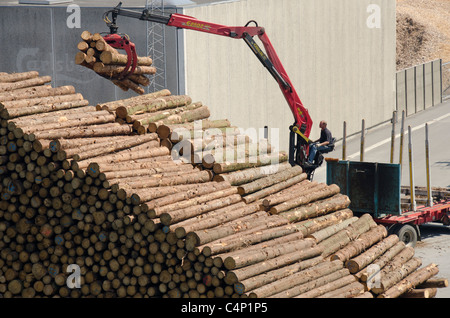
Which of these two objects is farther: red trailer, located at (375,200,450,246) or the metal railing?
the metal railing

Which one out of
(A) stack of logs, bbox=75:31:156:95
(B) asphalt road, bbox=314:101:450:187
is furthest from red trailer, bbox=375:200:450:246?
(A) stack of logs, bbox=75:31:156:95

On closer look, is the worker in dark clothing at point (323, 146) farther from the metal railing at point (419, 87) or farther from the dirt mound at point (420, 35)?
the dirt mound at point (420, 35)

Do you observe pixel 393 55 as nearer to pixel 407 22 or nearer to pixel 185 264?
pixel 407 22

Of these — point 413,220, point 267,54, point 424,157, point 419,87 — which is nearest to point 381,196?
point 413,220

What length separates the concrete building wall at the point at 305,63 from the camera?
A: 29.3m

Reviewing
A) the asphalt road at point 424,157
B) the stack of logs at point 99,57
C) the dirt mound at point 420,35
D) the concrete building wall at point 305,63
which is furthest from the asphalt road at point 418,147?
the stack of logs at point 99,57

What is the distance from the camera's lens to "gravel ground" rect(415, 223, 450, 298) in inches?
818

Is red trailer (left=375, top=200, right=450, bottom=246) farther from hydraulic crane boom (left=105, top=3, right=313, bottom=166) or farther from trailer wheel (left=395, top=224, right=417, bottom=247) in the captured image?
hydraulic crane boom (left=105, top=3, right=313, bottom=166)

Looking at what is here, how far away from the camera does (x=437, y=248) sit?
23062 mm

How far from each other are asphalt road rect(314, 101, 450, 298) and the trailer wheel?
0.31m

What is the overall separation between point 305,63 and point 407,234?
13.2m

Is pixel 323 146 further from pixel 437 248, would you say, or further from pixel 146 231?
pixel 146 231

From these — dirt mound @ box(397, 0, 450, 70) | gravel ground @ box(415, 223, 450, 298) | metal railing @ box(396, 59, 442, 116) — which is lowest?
gravel ground @ box(415, 223, 450, 298)
